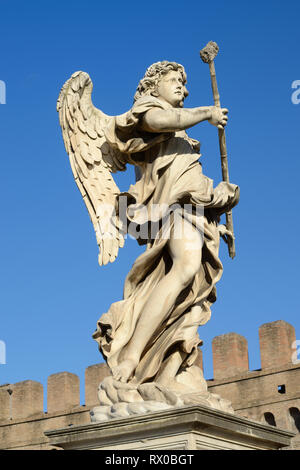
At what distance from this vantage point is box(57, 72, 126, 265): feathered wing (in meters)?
6.19

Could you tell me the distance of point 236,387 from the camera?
2491 cm

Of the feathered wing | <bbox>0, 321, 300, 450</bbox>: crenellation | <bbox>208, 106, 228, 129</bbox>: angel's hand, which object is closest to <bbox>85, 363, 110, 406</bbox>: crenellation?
<bbox>0, 321, 300, 450</bbox>: crenellation

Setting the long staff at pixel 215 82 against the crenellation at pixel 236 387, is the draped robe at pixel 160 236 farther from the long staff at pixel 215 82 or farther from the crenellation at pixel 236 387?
the crenellation at pixel 236 387

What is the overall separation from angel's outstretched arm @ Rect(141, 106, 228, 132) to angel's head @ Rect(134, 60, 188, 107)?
296mm

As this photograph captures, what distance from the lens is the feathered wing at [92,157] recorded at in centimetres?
619

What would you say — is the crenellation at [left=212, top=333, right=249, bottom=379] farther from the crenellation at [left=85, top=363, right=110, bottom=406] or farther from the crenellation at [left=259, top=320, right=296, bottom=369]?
the crenellation at [left=85, top=363, right=110, bottom=406]

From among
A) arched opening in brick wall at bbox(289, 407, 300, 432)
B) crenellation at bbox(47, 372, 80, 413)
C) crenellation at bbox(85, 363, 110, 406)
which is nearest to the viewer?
arched opening in brick wall at bbox(289, 407, 300, 432)

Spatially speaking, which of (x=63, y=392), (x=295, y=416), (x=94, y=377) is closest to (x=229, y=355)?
(x=295, y=416)

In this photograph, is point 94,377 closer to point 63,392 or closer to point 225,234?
point 63,392

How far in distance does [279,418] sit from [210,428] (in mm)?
20173

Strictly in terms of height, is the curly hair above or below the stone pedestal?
above

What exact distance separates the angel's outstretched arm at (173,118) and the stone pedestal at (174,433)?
1.95 m

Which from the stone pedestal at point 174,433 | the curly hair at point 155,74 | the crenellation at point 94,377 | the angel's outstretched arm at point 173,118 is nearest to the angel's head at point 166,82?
the curly hair at point 155,74

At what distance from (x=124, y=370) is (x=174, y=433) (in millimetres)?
710
